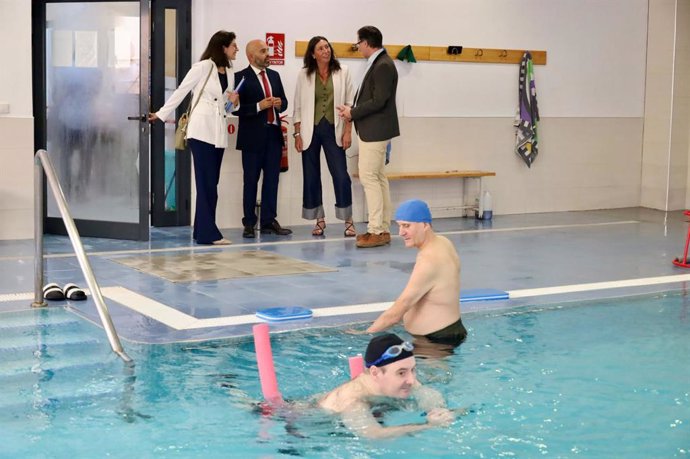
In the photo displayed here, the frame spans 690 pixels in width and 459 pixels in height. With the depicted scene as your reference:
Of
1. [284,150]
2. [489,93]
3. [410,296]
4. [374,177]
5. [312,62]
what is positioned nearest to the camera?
[410,296]

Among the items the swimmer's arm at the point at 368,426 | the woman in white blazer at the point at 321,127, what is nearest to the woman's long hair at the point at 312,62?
the woman in white blazer at the point at 321,127

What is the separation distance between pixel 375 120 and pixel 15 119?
347 centimetres

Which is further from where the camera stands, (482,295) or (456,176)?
(456,176)

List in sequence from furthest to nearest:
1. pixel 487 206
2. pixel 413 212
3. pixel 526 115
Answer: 1. pixel 526 115
2. pixel 487 206
3. pixel 413 212

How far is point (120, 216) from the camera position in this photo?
1098cm

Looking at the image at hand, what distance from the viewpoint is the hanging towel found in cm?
1359

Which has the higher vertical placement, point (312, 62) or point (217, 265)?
point (312, 62)

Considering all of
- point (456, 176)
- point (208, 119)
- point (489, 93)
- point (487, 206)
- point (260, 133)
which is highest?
point (489, 93)

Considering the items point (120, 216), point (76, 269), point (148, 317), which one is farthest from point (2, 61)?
point (148, 317)

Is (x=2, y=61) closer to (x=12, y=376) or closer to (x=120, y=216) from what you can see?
(x=120, y=216)

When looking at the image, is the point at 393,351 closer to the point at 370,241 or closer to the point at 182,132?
the point at 370,241

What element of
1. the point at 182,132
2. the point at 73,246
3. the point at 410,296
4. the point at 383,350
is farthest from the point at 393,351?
the point at 182,132

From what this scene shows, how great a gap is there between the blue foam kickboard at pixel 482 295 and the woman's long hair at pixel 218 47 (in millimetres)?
3746

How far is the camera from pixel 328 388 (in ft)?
19.7
